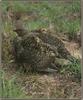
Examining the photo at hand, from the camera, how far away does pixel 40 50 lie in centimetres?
197

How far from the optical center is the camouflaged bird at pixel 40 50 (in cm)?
194

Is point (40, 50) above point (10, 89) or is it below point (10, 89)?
above

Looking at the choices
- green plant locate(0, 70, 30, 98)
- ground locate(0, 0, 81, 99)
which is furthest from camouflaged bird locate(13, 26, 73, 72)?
green plant locate(0, 70, 30, 98)

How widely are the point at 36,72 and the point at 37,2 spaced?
53 centimetres

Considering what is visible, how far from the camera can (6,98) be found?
1879 millimetres

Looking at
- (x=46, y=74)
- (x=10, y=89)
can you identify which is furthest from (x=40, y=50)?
(x=10, y=89)

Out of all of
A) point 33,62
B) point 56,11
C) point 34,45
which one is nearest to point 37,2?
point 56,11

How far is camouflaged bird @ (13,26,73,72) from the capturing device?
1941mm

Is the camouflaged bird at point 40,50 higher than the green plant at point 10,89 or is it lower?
higher

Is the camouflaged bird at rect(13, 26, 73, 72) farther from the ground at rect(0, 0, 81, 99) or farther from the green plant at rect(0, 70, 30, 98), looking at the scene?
the green plant at rect(0, 70, 30, 98)

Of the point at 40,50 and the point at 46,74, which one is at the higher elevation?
the point at 40,50

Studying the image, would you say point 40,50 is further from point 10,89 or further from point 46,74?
point 10,89

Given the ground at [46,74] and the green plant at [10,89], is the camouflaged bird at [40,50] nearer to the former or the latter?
the ground at [46,74]

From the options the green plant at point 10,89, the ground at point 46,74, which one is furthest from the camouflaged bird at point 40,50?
the green plant at point 10,89
